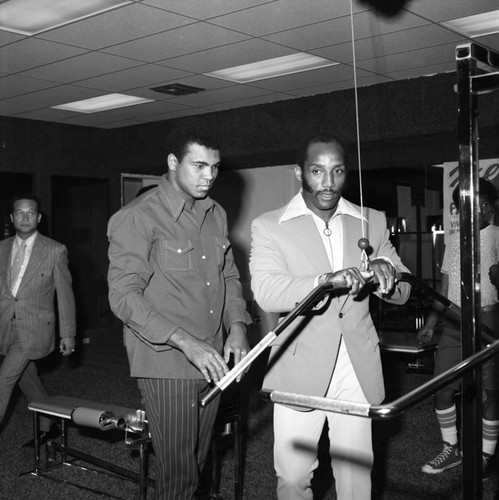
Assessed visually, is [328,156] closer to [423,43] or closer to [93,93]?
[423,43]

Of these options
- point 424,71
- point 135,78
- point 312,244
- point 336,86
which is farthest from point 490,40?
point 312,244

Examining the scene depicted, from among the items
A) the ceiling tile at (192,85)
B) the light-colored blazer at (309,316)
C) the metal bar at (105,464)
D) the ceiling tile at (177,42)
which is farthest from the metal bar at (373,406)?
the ceiling tile at (192,85)

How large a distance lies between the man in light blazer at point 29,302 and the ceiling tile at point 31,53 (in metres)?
1.34

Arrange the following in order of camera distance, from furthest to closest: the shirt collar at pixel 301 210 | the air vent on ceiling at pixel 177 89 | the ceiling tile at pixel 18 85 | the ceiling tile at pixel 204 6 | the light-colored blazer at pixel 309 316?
the air vent on ceiling at pixel 177 89
the ceiling tile at pixel 18 85
the ceiling tile at pixel 204 6
the shirt collar at pixel 301 210
the light-colored blazer at pixel 309 316

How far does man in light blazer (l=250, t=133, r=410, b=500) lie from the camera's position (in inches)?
85.8

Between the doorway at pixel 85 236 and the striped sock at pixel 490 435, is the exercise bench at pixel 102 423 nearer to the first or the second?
the striped sock at pixel 490 435

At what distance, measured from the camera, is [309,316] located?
2.21 meters

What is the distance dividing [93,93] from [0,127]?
175 centimetres

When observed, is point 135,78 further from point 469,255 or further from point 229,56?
point 469,255

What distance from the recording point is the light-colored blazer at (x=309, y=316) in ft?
7.13

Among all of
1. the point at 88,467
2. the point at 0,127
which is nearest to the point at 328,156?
Result: the point at 88,467

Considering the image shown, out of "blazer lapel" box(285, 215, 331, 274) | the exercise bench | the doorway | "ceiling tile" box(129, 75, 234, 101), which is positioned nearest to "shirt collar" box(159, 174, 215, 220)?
"blazer lapel" box(285, 215, 331, 274)

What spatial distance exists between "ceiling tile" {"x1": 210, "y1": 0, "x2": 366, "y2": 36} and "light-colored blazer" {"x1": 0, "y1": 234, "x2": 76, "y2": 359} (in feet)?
5.99

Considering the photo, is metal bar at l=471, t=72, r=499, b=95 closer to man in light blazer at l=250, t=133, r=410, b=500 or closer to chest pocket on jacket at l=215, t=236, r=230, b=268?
man in light blazer at l=250, t=133, r=410, b=500
